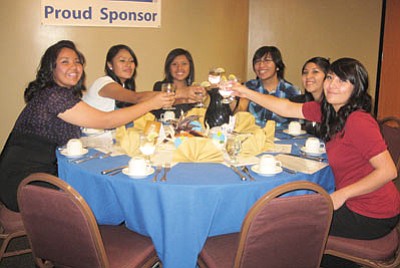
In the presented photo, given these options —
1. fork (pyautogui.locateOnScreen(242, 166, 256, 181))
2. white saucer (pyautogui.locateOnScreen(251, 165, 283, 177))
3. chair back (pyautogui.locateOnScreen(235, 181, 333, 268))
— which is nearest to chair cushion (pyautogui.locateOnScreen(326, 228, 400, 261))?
chair back (pyautogui.locateOnScreen(235, 181, 333, 268))

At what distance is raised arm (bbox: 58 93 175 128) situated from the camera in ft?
7.97

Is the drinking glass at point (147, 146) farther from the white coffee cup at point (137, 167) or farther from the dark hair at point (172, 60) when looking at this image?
the dark hair at point (172, 60)

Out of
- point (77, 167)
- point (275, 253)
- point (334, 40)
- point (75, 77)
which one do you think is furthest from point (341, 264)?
point (334, 40)

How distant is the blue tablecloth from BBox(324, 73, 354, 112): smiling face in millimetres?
484

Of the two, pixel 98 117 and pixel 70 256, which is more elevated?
pixel 98 117

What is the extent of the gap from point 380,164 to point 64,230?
1.47 meters

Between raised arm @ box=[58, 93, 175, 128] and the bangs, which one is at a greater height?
the bangs

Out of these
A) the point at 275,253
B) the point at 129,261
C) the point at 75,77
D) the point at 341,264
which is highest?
the point at 75,77

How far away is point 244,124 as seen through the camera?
2814mm

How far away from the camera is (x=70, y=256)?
5.78 ft

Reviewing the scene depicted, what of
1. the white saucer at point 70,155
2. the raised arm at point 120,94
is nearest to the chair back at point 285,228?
the white saucer at point 70,155

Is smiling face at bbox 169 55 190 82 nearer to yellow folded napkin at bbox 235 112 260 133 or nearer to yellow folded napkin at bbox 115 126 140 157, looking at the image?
yellow folded napkin at bbox 235 112 260 133

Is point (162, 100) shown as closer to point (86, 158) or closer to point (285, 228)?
point (86, 158)

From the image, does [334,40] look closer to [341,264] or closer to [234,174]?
[341,264]
